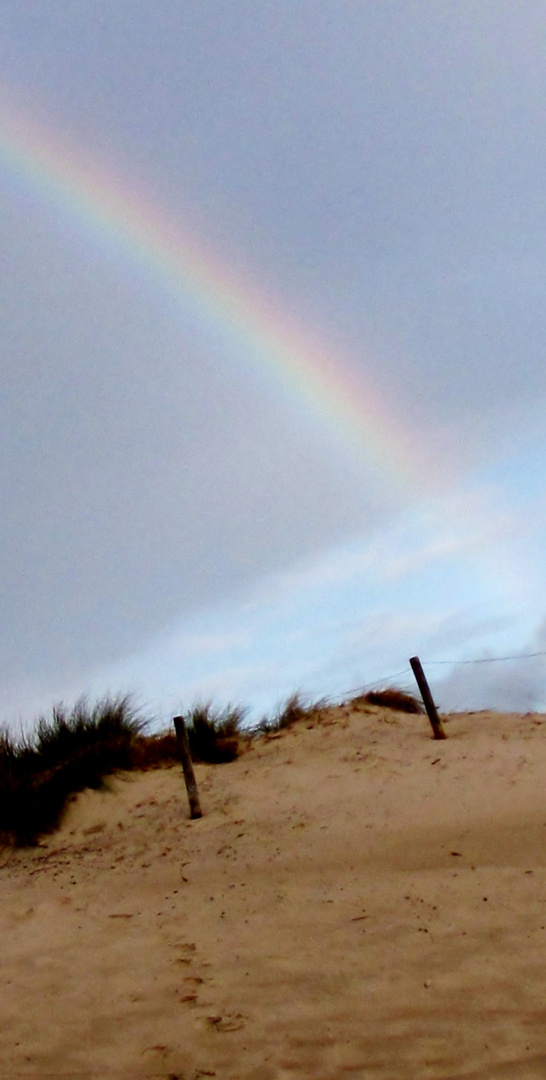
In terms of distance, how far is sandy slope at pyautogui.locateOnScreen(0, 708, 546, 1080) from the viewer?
509 cm

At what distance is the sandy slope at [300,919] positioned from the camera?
16.7ft

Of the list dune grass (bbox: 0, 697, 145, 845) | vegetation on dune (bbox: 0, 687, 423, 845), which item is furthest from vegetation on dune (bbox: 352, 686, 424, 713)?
dune grass (bbox: 0, 697, 145, 845)

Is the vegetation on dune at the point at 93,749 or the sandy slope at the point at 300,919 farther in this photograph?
the vegetation on dune at the point at 93,749

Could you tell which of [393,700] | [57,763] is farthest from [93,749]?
[393,700]

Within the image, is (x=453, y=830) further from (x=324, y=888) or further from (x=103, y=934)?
(x=103, y=934)

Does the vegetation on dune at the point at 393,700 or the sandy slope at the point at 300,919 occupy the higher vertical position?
the vegetation on dune at the point at 393,700

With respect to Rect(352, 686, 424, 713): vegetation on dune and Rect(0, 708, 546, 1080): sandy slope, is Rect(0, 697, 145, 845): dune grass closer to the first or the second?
Rect(0, 708, 546, 1080): sandy slope

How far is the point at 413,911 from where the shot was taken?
7016 millimetres

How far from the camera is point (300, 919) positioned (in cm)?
729

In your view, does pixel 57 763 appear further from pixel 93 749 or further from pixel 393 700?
pixel 393 700

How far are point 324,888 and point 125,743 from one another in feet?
17.9

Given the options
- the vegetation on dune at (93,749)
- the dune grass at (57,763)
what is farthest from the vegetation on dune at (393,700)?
the dune grass at (57,763)

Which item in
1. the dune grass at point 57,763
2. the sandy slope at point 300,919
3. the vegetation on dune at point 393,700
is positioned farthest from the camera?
the vegetation on dune at point 393,700

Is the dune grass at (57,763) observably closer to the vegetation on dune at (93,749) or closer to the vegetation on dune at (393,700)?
the vegetation on dune at (93,749)
